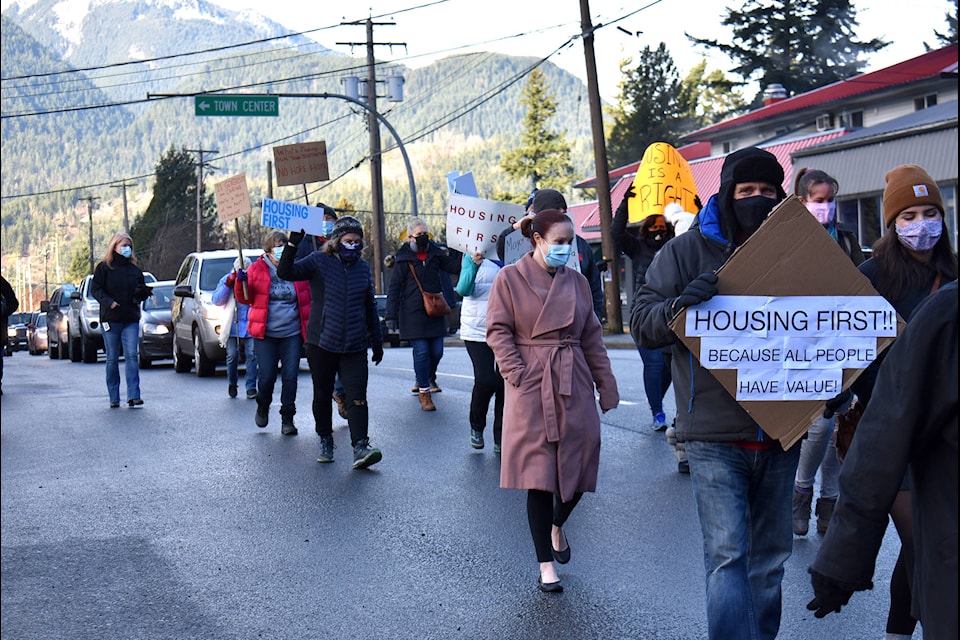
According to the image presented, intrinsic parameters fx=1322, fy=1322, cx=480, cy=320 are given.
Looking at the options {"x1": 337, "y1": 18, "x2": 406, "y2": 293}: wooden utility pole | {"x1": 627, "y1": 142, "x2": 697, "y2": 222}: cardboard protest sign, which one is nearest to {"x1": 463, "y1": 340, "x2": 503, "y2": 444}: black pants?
{"x1": 627, "y1": 142, "x2": 697, "y2": 222}: cardboard protest sign

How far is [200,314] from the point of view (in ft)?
64.4

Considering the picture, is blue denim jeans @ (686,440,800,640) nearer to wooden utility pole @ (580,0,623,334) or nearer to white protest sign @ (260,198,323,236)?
white protest sign @ (260,198,323,236)

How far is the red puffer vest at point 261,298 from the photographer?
463 inches

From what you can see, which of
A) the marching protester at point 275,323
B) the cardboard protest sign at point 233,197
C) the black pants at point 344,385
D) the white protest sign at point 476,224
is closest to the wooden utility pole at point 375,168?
the cardboard protest sign at point 233,197

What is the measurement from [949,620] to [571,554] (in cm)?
425

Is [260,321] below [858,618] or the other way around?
the other way around

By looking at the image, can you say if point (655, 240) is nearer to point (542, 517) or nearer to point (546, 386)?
point (546, 386)

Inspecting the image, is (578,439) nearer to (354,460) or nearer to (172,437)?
(354,460)

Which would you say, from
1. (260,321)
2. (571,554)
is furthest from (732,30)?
(571,554)

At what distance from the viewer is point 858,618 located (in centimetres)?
546

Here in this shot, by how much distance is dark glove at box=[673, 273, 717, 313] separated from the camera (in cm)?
432

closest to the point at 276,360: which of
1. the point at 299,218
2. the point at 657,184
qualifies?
the point at 299,218

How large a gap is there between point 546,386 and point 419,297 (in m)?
7.42

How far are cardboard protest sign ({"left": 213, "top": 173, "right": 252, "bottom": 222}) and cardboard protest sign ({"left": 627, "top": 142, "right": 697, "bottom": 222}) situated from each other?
7.17 m
